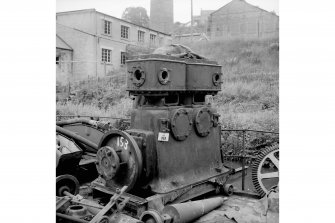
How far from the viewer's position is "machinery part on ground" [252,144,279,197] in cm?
Answer: 480

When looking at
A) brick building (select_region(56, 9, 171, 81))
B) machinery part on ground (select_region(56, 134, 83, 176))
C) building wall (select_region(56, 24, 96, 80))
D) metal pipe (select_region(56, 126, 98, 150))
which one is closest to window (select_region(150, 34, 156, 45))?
brick building (select_region(56, 9, 171, 81))

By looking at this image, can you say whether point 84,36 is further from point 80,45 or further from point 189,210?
point 189,210

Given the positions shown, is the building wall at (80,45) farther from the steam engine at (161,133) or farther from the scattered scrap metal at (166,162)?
the scattered scrap metal at (166,162)

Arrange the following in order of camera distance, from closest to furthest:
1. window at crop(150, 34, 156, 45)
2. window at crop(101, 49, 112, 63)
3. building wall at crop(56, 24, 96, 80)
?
1. building wall at crop(56, 24, 96, 80)
2. window at crop(101, 49, 112, 63)
3. window at crop(150, 34, 156, 45)

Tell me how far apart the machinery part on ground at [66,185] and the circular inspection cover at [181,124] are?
172 cm

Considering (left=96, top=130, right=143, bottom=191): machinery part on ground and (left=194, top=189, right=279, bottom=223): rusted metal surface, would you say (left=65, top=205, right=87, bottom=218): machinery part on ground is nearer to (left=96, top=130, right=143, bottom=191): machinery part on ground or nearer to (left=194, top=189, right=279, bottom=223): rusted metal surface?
(left=96, top=130, right=143, bottom=191): machinery part on ground

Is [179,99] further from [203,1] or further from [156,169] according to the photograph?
[203,1]

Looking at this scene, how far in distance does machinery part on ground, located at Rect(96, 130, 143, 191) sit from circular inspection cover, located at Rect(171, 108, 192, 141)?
63 cm

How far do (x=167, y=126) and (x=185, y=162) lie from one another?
0.68 meters

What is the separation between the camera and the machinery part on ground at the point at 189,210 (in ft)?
14.1

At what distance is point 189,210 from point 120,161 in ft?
3.94

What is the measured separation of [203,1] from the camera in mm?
4090
